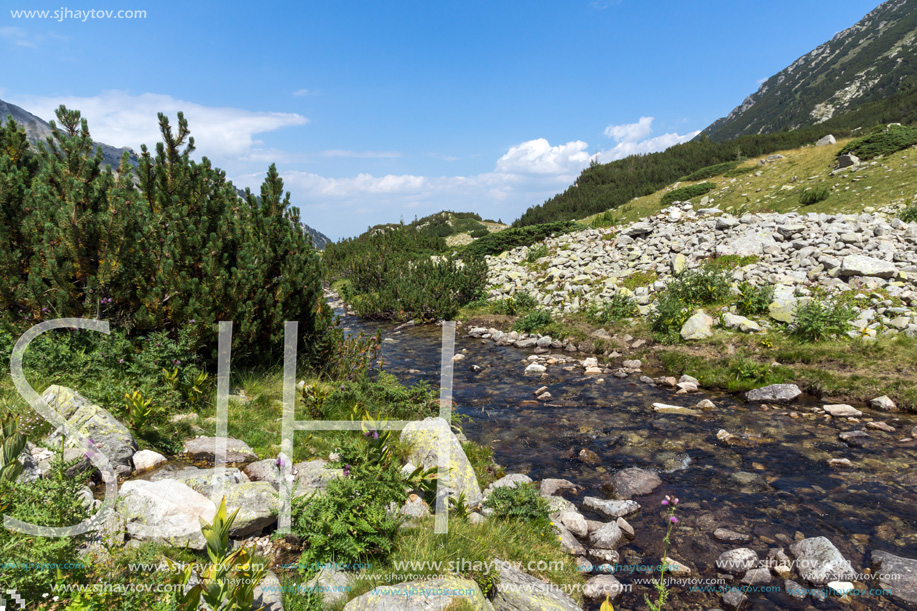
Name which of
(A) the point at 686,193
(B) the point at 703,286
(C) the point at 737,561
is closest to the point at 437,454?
(C) the point at 737,561

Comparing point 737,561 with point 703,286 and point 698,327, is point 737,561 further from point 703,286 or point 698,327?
point 703,286

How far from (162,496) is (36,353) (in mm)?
3652

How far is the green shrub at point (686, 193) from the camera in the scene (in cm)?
2896

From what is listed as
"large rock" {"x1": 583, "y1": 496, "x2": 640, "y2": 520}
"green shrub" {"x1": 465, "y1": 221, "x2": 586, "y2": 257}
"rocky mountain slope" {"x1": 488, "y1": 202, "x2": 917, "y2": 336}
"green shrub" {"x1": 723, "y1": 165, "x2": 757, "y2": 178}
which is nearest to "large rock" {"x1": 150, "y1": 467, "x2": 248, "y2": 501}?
"large rock" {"x1": 583, "y1": 496, "x2": 640, "y2": 520}

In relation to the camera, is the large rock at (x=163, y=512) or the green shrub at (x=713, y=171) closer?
the large rock at (x=163, y=512)

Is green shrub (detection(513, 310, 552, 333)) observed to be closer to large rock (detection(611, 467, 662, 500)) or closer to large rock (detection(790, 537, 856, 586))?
large rock (detection(611, 467, 662, 500))

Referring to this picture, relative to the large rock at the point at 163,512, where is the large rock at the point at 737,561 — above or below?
below

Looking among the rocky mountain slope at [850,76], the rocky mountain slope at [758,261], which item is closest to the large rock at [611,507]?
the rocky mountain slope at [758,261]

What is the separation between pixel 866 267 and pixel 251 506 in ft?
52.1

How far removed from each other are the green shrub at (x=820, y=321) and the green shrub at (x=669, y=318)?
2.70 meters

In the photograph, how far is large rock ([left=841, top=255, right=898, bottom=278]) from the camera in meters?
12.1

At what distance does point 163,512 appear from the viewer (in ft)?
11.1

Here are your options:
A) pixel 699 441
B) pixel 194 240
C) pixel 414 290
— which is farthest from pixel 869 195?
pixel 194 240

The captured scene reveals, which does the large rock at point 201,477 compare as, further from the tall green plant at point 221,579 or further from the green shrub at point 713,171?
the green shrub at point 713,171
